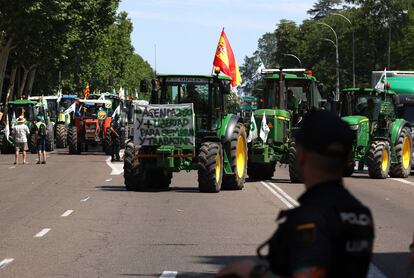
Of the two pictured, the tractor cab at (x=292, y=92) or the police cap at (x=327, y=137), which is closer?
the police cap at (x=327, y=137)

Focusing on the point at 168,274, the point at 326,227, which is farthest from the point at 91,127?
the point at 326,227

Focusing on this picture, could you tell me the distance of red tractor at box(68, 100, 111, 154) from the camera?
4228cm

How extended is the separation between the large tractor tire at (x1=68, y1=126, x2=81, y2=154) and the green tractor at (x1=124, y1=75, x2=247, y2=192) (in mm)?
20095

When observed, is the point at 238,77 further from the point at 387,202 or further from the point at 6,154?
the point at 6,154

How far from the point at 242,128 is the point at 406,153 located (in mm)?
8302

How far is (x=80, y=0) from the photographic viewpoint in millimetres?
56781

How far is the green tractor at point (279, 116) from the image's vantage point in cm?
2492

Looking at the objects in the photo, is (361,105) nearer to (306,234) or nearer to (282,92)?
(282,92)

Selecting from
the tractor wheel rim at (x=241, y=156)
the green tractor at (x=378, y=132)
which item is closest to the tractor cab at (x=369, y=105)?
the green tractor at (x=378, y=132)

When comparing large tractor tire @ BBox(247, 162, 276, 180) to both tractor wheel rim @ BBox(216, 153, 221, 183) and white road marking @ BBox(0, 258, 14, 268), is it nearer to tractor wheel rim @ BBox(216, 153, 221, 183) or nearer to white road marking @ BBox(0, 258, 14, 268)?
tractor wheel rim @ BBox(216, 153, 221, 183)

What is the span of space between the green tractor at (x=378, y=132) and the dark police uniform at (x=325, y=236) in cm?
2297

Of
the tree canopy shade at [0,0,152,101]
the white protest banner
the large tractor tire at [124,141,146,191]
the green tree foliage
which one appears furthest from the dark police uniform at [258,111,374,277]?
the green tree foliage

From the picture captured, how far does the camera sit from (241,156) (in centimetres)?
2272

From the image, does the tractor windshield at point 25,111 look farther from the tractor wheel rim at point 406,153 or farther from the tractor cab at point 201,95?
the tractor cab at point 201,95
